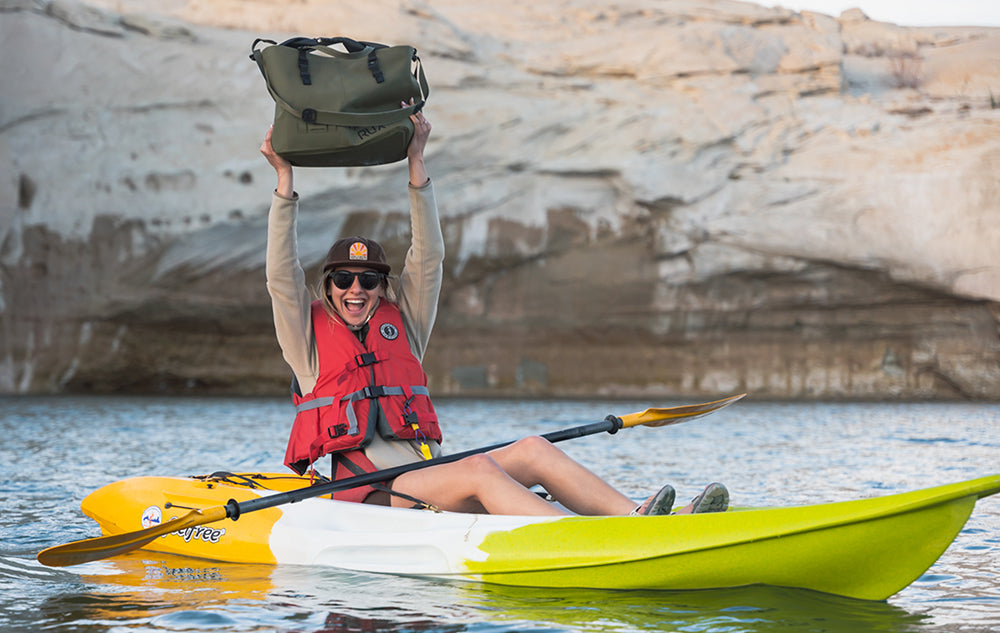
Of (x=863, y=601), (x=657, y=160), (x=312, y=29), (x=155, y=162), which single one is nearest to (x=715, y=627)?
(x=863, y=601)

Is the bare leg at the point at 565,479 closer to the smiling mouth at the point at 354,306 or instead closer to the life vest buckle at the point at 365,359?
the life vest buckle at the point at 365,359

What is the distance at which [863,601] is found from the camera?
319 cm

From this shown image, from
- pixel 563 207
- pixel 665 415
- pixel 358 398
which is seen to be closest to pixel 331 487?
pixel 358 398

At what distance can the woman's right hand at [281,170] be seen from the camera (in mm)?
3451

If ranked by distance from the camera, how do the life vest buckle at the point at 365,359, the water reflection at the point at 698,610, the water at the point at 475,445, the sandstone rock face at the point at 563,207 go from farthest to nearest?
the sandstone rock face at the point at 563,207
the life vest buckle at the point at 365,359
the water at the point at 475,445
the water reflection at the point at 698,610

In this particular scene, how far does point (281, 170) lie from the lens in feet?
11.6

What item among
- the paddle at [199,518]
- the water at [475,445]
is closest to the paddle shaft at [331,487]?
the paddle at [199,518]

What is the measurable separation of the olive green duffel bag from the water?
4.66ft

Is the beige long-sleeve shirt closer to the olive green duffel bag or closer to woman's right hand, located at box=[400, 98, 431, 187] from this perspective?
woman's right hand, located at box=[400, 98, 431, 187]

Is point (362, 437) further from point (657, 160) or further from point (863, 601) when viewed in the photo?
point (657, 160)

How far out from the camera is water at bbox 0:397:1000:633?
3.03 meters

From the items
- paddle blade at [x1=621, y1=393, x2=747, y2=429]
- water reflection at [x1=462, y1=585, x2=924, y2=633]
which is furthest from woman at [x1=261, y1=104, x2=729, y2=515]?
paddle blade at [x1=621, y1=393, x2=747, y2=429]

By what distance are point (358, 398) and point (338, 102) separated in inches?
38.2

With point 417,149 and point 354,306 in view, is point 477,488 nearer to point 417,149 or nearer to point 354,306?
point 354,306
